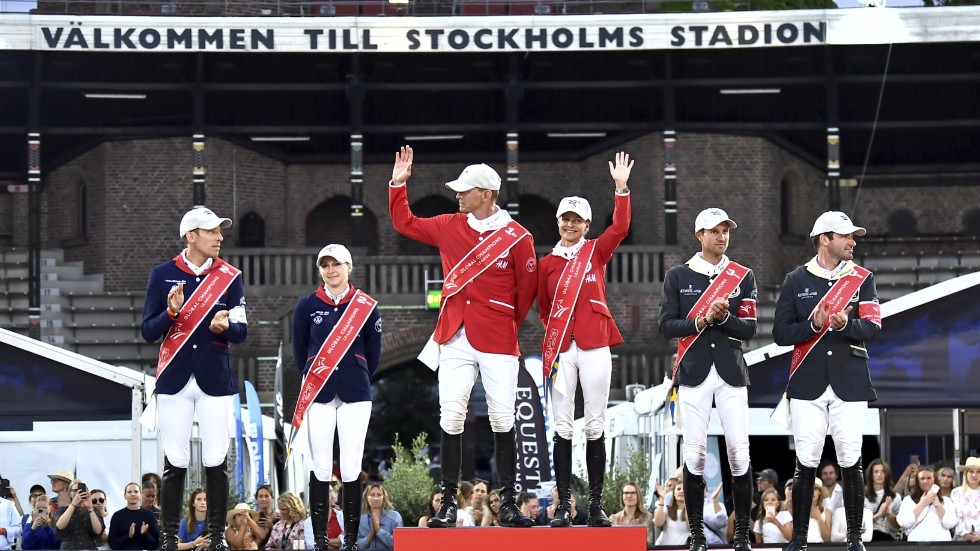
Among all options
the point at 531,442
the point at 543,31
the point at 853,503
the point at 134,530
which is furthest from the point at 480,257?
the point at 543,31

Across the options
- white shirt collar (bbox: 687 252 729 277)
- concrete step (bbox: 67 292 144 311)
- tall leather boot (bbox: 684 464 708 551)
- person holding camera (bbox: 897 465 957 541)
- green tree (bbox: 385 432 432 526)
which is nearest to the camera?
tall leather boot (bbox: 684 464 708 551)

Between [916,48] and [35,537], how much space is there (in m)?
22.9

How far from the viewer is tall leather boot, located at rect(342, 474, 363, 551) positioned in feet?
31.1

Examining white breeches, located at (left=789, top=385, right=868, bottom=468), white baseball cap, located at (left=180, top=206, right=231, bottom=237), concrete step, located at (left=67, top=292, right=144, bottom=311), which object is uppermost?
concrete step, located at (left=67, top=292, right=144, bottom=311)

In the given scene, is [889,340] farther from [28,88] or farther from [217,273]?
[28,88]

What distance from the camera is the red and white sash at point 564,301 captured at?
30.3 feet

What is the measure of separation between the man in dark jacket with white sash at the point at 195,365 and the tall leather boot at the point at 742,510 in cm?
287

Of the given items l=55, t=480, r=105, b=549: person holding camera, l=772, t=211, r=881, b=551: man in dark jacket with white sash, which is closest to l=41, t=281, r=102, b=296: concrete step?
l=55, t=480, r=105, b=549: person holding camera

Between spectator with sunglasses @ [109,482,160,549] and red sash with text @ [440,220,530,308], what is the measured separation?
330 centimetres

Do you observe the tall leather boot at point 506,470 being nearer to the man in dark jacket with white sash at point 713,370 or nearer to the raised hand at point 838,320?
the man in dark jacket with white sash at point 713,370

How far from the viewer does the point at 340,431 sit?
9.57 m

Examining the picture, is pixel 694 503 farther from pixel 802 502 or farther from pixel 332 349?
pixel 332 349

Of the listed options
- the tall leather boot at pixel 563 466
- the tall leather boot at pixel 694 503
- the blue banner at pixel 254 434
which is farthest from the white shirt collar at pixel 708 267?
the blue banner at pixel 254 434

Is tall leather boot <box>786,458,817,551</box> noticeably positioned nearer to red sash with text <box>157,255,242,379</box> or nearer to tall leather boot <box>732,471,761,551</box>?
tall leather boot <box>732,471,761,551</box>
